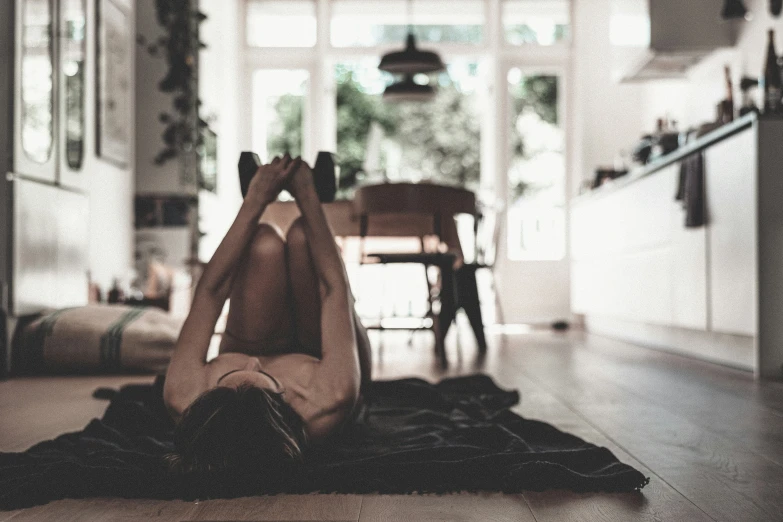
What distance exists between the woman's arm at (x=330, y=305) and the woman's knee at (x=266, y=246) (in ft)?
0.23

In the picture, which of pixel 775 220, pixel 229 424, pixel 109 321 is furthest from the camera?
pixel 109 321

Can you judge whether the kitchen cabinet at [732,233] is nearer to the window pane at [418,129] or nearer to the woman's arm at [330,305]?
the woman's arm at [330,305]

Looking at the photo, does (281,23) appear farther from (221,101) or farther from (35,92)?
(35,92)

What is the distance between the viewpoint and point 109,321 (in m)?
3.71

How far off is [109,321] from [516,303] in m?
4.84

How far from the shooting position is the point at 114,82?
537 centimetres

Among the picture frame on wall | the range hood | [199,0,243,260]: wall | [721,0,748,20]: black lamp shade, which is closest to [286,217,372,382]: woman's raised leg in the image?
the picture frame on wall

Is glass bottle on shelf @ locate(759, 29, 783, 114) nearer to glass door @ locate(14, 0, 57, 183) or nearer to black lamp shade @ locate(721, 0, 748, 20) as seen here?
black lamp shade @ locate(721, 0, 748, 20)

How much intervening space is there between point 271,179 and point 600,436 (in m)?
1.06

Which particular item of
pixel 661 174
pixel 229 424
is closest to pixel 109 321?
pixel 229 424

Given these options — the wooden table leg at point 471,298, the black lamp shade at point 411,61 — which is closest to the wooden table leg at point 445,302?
the wooden table leg at point 471,298

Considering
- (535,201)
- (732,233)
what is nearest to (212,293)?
(732,233)

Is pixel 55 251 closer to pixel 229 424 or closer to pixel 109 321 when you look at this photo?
pixel 109 321

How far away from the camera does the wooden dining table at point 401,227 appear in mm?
4332
